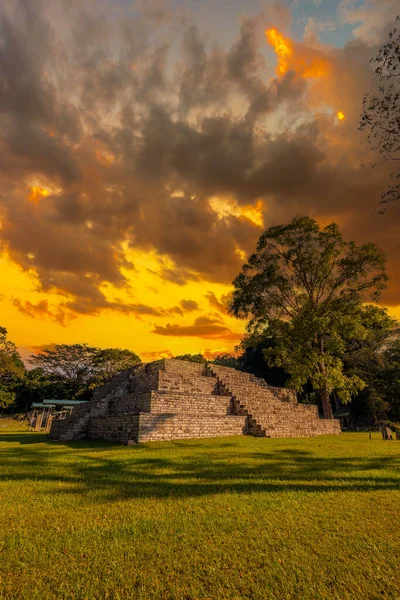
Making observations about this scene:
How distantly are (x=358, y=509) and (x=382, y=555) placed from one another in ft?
5.16

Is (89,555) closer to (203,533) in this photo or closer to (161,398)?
(203,533)

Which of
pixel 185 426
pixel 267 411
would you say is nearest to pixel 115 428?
pixel 185 426

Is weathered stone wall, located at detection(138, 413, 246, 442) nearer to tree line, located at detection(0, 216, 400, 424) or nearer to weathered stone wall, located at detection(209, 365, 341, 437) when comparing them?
weathered stone wall, located at detection(209, 365, 341, 437)

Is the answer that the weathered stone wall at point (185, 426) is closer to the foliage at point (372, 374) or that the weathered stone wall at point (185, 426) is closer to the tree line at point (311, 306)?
the tree line at point (311, 306)

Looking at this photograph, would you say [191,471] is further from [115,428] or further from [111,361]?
[111,361]

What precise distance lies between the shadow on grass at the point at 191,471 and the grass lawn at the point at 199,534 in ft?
0.20

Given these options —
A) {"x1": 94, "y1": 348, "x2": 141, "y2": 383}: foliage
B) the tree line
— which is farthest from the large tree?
{"x1": 94, "y1": 348, "x2": 141, "y2": 383}: foliage

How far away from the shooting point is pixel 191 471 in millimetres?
7293

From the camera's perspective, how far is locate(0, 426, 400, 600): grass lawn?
2688 millimetres

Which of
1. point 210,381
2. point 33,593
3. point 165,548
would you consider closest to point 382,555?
point 165,548

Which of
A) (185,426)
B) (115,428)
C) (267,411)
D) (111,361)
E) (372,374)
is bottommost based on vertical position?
(115,428)

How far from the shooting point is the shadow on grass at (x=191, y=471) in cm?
577

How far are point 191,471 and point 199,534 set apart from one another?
3.84m

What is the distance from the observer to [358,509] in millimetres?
4609
